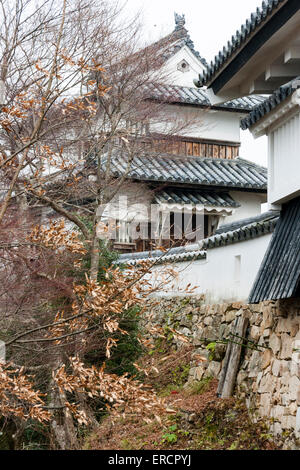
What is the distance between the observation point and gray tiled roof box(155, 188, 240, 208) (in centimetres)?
1747

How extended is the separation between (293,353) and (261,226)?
2320mm

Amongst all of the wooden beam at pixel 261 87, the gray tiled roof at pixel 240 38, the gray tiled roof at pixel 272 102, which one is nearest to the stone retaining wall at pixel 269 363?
the gray tiled roof at pixel 272 102

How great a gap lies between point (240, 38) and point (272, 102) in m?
0.98

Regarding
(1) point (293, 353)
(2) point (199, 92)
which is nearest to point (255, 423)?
(1) point (293, 353)

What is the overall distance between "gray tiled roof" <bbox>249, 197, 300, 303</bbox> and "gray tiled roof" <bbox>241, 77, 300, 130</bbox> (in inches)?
49.4

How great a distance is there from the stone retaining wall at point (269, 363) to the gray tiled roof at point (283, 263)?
30 centimetres

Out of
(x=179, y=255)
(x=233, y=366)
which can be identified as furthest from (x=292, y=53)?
(x=179, y=255)

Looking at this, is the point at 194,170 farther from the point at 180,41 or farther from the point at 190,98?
the point at 180,41

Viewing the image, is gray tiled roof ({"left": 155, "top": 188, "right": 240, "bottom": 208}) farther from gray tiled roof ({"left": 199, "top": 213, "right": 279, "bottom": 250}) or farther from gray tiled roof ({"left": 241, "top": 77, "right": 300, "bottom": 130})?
gray tiled roof ({"left": 241, "top": 77, "right": 300, "bottom": 130})

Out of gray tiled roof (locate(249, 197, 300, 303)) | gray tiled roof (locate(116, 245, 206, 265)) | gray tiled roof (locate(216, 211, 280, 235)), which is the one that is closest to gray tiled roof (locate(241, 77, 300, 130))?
gray tiled roof (locate(249, 197, 300, 303))

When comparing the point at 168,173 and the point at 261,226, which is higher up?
the point at 168,173

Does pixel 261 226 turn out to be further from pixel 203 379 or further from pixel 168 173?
pixel 168 173
